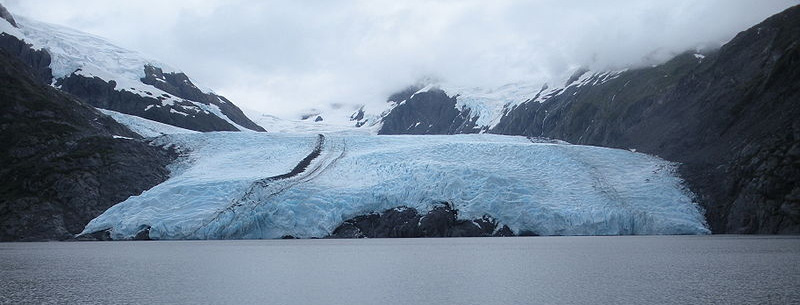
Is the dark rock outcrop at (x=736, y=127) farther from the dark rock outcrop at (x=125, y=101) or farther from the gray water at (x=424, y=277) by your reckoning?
the dark rock outcrop at (x=125, y=101)

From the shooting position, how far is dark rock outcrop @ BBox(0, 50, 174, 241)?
47594 mm

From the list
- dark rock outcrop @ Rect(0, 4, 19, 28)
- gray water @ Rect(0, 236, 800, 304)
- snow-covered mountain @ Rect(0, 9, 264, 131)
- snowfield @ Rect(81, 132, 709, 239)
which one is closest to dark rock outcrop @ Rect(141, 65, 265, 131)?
snow-covered mountain @ Rect(0, 9, 264, 131)

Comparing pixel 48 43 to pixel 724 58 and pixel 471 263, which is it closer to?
pixel 724 58

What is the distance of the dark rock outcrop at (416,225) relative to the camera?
48.8 meters

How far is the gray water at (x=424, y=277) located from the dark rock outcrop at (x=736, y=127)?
13.9 meters

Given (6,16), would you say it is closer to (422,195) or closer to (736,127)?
(422,195)

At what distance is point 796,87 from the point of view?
48188mm

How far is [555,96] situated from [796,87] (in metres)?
88.5

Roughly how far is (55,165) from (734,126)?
54.0 meters

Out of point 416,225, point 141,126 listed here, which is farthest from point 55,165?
point 141,126

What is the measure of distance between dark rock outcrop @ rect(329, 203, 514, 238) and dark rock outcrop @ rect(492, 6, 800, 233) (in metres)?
16.1

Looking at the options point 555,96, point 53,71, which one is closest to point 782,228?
point 555,96

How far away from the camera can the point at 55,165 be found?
5159 centimetres

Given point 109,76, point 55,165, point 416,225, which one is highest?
point 109,76
